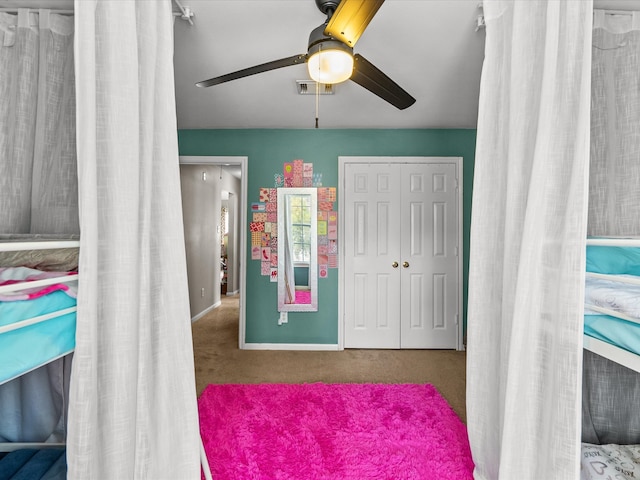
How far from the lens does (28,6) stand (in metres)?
1.56

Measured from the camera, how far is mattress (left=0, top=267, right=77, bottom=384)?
81 cm

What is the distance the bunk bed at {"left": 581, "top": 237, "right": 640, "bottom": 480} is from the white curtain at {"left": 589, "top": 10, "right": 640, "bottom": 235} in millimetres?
112

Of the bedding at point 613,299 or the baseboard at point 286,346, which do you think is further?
the baseboard at point 286,346

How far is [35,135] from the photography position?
1.41 metres

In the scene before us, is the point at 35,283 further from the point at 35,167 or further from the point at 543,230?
the point at 543,230

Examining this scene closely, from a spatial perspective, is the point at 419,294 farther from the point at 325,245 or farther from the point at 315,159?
the point at 315,159

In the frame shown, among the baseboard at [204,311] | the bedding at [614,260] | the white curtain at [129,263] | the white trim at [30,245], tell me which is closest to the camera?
the white trim at [30,245]

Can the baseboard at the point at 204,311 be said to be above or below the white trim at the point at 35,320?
below

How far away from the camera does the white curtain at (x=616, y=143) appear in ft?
4.55

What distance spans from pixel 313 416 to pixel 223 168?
4.71 m

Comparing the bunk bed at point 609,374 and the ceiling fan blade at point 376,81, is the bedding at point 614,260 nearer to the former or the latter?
the bunk bed at point 609,374

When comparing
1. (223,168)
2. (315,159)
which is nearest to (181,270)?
(315,159)

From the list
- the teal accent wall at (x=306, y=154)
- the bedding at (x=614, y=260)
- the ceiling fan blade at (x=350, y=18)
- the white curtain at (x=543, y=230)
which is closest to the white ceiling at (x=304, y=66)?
the teal accent wall at (x=306, y=154)

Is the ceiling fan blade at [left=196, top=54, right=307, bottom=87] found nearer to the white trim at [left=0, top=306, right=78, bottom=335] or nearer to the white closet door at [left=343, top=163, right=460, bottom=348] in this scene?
the white trim at [left=0, top=306, right=78, bottom=335]
